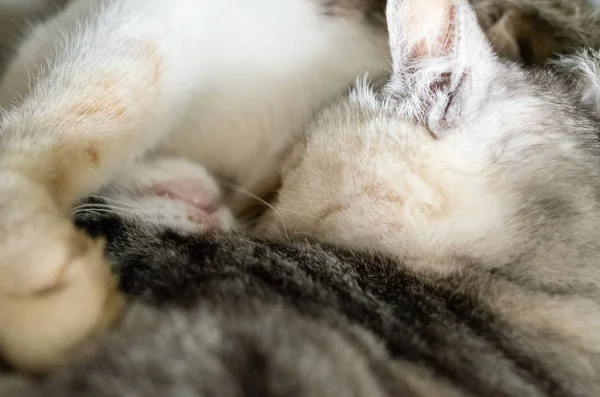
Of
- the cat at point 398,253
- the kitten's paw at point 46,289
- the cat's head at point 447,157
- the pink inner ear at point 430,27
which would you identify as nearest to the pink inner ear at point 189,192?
the cat at point 398,253

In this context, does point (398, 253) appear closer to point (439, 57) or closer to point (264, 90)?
point (439, 57)

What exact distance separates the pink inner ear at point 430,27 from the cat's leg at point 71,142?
0.39 metres

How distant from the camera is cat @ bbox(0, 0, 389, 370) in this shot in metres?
0.65

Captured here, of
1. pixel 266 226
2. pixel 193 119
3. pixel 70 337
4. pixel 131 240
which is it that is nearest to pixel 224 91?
pixel 193 119

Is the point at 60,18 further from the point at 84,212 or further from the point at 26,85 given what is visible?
the point at 84,212

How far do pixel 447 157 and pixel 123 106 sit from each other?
0.48 metres

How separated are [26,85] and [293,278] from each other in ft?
1.93

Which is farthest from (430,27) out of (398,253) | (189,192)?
(189,192)

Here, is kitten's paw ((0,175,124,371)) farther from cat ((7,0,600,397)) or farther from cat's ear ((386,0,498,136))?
cat's ear ((386,0,498,136))

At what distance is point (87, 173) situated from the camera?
2.78 ft

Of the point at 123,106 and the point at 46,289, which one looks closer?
the point at 46,289

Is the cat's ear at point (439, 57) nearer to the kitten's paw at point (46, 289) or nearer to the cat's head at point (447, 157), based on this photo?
the cat's head at point (447, 157)

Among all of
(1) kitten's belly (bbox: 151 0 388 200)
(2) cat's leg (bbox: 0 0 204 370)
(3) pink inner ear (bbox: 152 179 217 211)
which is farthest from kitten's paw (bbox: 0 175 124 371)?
(1) kitten's belly (bbox: 151 0 388 200)

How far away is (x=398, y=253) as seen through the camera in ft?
2.74
